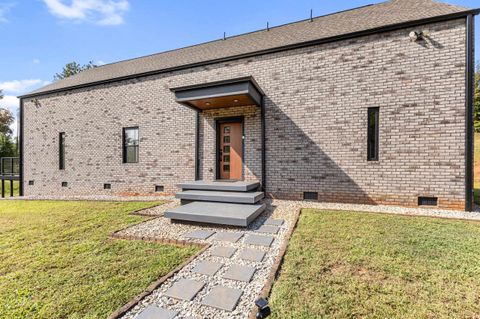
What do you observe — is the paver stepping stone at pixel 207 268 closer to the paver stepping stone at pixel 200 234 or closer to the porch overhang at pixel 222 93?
the paver stepping stone at pixel 200 234

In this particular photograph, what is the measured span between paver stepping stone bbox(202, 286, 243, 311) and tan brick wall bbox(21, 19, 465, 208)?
479 cm

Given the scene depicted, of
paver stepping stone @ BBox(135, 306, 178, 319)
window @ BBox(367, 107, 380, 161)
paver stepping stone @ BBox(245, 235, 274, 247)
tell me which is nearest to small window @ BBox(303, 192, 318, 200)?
window @ BBox(367, 107, 380, 161)

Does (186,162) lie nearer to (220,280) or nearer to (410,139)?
(220,280)

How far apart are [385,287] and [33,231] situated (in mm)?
6364

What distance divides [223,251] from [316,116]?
16.7 ft

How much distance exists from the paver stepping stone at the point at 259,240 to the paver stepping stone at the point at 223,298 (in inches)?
49.5

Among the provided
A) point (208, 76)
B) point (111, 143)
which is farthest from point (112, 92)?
point (208, 76)

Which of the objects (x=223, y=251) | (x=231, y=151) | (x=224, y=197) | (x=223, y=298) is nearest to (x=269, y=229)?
(x=223, y=251)

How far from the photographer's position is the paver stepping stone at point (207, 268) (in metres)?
2.55

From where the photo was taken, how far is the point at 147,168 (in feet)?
27.9

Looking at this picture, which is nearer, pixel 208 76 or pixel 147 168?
pixel 208 76

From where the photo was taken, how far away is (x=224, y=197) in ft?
17.9

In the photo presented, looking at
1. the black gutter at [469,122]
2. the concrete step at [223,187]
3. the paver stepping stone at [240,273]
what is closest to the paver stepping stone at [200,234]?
the paver stepping stone at [240,273]

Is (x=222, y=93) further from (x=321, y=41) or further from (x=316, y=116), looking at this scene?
(x=321, y=41)
